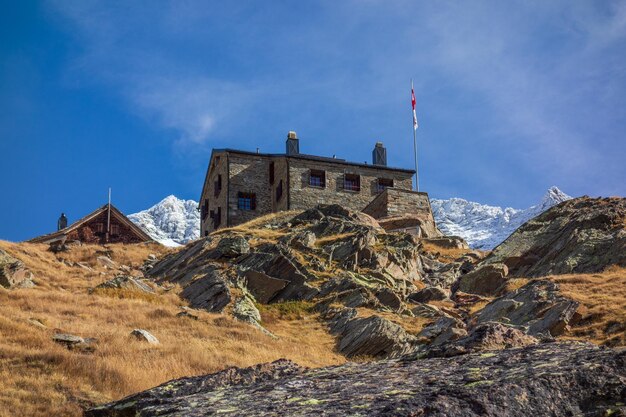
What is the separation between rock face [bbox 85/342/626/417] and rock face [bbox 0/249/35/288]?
58.8 feet

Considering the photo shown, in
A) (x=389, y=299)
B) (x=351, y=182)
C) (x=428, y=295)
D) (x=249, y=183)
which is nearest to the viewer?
(x=389, y=299)

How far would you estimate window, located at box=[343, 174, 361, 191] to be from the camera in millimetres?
57625

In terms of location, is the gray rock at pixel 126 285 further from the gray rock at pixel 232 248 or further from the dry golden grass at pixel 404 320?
the dry golden grass at pixel 404 320

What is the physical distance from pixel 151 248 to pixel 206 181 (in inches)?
816

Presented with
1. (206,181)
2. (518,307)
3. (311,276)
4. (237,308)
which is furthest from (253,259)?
(206,181)

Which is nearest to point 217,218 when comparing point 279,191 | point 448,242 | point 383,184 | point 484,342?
point 279,191

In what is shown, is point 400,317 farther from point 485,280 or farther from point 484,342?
point 484,342

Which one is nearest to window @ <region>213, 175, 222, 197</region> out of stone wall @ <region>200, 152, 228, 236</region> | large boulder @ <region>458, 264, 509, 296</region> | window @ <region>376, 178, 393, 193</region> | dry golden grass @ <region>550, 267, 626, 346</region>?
stone wall @ <region>200, 152, 228, 236</region>

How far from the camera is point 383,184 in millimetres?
59031

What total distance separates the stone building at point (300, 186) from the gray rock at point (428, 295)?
2073cm

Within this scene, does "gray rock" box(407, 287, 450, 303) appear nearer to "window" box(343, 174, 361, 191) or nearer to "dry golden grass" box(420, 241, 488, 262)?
"dry golden grass" box(420, 241, 488, 262)

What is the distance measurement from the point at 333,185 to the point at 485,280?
962 inches

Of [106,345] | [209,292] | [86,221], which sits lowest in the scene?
[106,345]

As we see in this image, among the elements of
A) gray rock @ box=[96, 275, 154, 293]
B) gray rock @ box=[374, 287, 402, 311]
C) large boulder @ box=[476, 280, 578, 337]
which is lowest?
large boulder @ box=[476, 280, 578, 337]
